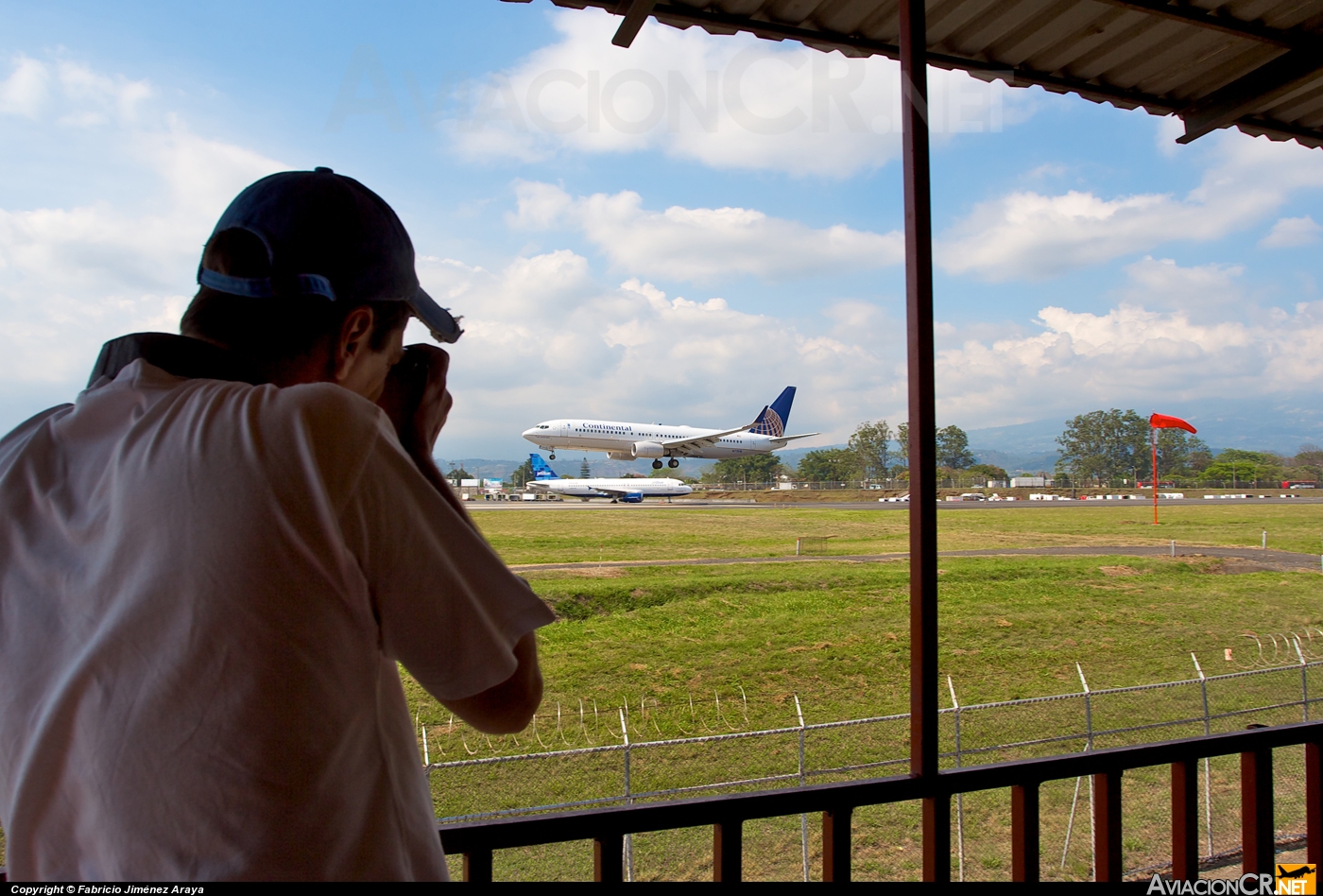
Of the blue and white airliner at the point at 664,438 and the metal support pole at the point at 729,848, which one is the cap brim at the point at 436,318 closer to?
the metal support pole at the point at 729,848

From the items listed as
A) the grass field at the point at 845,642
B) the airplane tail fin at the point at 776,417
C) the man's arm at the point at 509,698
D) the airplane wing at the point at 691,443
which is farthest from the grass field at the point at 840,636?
the airplane tail fin at the point at 776,417

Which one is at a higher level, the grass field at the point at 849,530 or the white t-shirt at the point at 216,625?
the white t-shirt at the point at 216,625

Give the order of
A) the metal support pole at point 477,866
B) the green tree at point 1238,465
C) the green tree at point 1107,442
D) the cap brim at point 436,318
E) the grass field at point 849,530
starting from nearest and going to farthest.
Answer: the cap brim at point 436,318, the metal support pole at point 477,866, the grass field at point 849,530, the green tree at point 1107,442, the green tree at point 1238,465

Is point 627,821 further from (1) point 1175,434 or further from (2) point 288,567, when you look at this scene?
(1) point 1175,434

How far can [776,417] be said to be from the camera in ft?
133

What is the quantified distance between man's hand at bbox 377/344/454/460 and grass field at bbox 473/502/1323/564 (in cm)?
1853

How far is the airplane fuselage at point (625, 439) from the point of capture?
32531 mm

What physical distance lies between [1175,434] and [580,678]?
74.4ft

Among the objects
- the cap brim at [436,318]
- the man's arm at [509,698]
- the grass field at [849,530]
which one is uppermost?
the cap brim at [436,318]

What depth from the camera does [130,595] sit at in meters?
0.46

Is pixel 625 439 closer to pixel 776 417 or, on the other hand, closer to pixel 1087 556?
pixel 776 417

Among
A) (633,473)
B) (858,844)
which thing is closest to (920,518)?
(858,844)

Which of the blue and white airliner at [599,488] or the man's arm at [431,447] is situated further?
the blue and white airliner at [599,488]

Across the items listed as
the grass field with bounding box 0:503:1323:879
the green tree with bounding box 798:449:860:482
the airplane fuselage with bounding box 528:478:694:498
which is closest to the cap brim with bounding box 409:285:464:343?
the grass field with bounding box 0:503:1323:879
